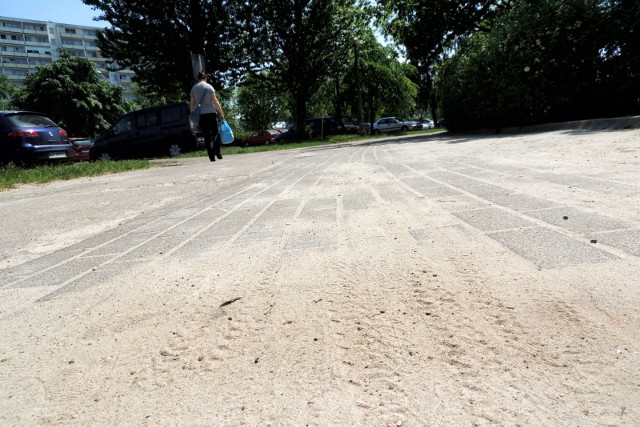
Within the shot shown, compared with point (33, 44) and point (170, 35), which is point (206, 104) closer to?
point (170, 35)

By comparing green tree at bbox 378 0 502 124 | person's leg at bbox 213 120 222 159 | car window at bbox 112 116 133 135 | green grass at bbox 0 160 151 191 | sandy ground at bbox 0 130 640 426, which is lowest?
sandy ground at bbox 0 130 640 426

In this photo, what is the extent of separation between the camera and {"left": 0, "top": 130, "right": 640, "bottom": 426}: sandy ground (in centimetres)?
132

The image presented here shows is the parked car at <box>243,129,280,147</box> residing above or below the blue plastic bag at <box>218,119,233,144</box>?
above

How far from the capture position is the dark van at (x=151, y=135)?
15891mm

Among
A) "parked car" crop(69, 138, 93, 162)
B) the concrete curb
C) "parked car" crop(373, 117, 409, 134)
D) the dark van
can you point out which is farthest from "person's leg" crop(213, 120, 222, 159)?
"parked car" crop(373, 117, 409, 134)

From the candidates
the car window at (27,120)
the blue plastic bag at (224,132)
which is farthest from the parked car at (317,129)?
the blue plastic bag at (224,132)

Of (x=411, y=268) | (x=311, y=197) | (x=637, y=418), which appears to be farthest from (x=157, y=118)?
(x=637, y=418)

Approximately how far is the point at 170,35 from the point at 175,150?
351 inches

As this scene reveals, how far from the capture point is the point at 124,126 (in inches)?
639

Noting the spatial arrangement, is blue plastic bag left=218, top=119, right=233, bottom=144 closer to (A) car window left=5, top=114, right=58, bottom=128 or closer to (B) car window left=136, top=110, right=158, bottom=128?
(A) car window left=5, top=114, right=58, bottom=128

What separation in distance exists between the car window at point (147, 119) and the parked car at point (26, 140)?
15.7 feet

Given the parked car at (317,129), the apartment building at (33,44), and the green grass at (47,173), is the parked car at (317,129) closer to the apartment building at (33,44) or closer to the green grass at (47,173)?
the green grass at (47,173)

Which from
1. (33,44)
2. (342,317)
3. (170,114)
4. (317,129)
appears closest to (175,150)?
(170,114)

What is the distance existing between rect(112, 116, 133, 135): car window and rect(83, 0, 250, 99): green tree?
22.8 feet
